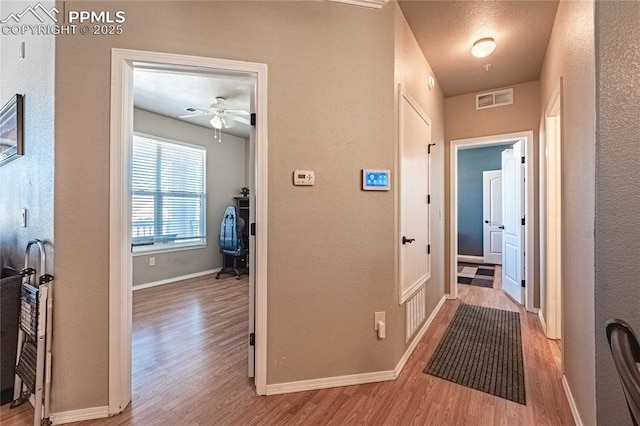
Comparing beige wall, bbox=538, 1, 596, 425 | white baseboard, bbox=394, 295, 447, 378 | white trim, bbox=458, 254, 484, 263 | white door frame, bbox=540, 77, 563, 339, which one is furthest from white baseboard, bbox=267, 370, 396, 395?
white trim, bbox=458, 254, 484, 263

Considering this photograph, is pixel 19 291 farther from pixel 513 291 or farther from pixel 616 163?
pixel 513 291

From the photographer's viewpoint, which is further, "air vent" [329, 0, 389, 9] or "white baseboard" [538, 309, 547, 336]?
"white baseboard" [538, 309, 547, 336]

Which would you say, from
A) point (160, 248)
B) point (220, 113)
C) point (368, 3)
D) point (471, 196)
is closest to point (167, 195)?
point (160, 248)

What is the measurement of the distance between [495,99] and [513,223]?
1.66 meters

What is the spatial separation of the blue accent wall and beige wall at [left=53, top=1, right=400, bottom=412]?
5280 mm

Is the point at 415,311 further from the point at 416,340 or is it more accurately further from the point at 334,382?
the point at 334,382

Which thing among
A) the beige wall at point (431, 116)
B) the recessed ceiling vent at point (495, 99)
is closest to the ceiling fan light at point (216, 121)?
the beige wall at point (431, 116)

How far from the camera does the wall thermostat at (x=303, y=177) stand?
1.84m

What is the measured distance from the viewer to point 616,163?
1.19 m

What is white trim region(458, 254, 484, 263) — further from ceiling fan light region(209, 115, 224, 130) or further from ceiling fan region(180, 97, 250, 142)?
ceiling fan light region(209, 115, 224, 130)

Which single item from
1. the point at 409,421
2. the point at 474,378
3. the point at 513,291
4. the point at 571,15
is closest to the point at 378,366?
the point at 409,421

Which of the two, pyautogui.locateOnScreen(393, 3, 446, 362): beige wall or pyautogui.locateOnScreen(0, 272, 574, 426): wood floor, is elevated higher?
pyautogui.locateOnScreen(393, 3, 446, 362): beige wall

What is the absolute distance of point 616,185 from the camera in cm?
118

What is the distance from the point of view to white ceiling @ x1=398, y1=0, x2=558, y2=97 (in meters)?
2.17
